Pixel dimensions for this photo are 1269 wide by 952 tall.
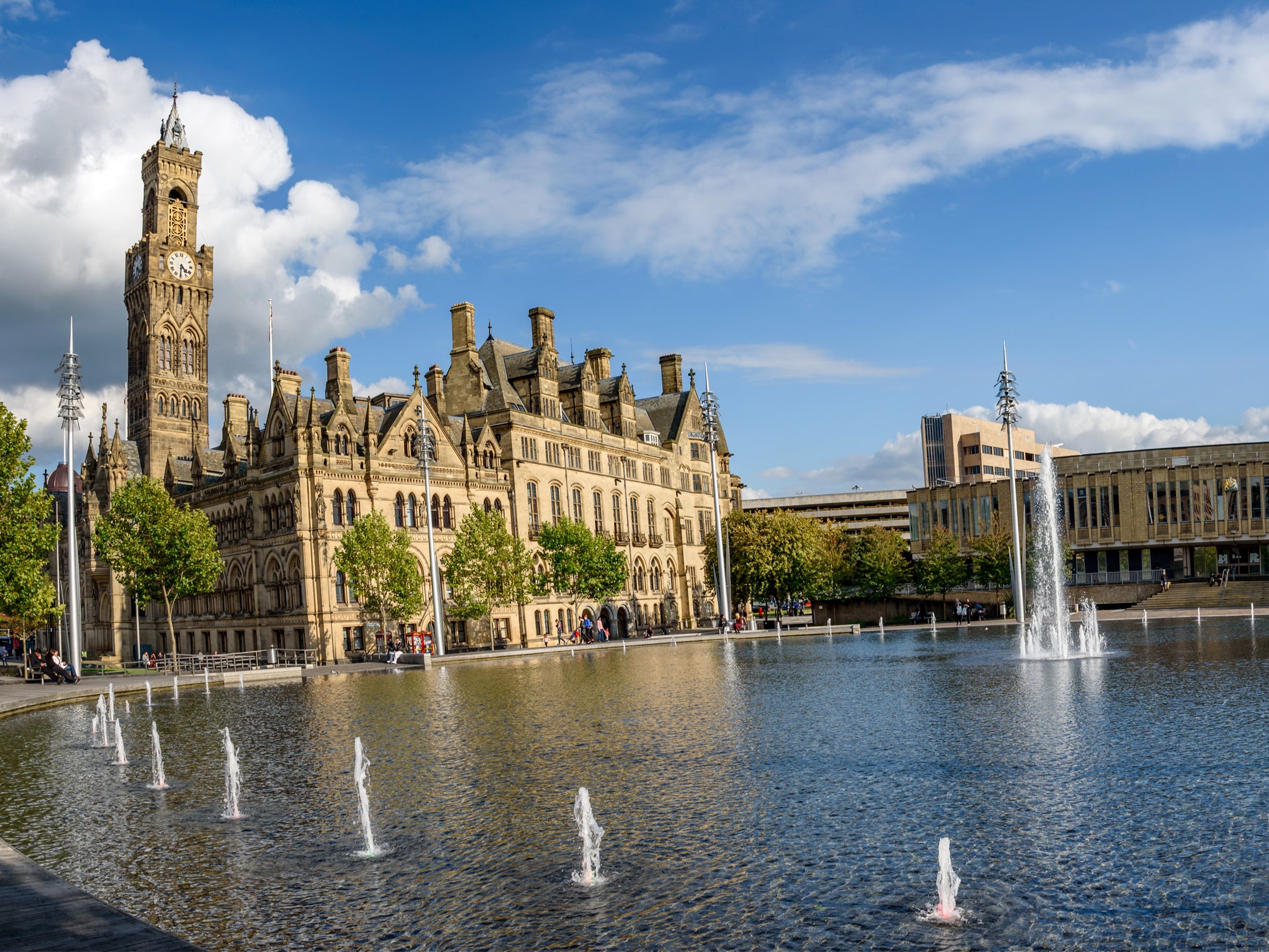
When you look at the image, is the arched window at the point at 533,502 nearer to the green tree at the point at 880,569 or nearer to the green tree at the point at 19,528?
the green tree at the point at 880,569

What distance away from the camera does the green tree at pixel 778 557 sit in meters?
81.5

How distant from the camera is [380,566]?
62.8 meters

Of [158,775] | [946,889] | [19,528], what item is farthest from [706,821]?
[19,528]

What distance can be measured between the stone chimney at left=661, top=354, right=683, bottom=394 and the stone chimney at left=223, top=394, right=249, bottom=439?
40276 mm

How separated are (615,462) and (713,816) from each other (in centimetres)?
7711

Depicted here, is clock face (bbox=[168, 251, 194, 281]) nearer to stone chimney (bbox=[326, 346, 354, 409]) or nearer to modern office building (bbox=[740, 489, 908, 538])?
stone chimney (bbox=[326, 346, 354, 409])

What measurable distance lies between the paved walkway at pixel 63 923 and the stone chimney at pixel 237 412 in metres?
72.8

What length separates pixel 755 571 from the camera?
81875 mm

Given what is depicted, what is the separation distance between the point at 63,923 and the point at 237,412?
78.4 metres

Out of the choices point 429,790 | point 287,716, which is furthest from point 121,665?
point 429,790

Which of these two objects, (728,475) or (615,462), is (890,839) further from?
(728,475)

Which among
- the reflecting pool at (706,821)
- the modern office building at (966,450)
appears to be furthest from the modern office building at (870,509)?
the reflecting pool at (706,821)

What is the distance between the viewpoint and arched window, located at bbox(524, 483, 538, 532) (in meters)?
80.8

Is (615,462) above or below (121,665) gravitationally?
above
